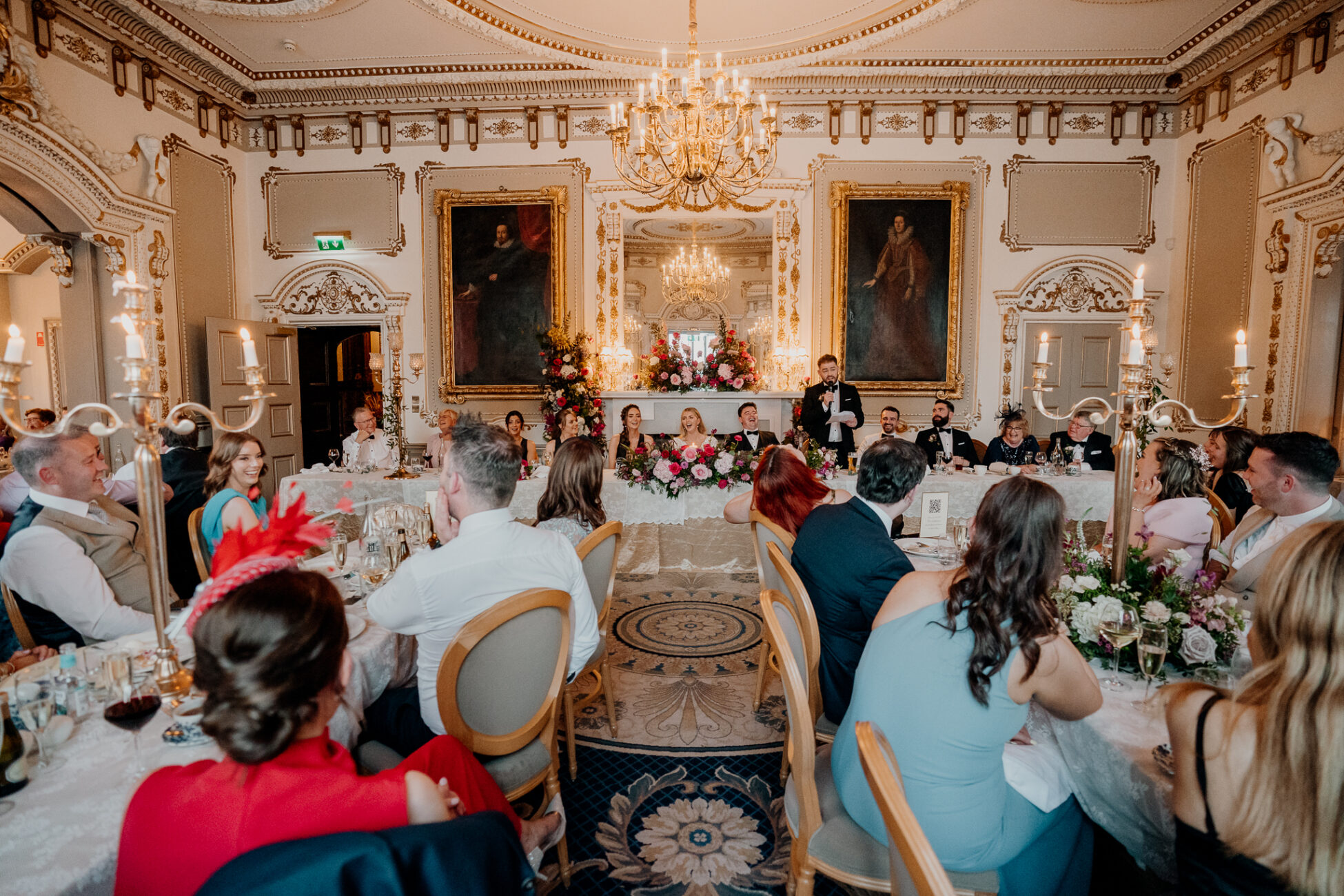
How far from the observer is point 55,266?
6.19 metres

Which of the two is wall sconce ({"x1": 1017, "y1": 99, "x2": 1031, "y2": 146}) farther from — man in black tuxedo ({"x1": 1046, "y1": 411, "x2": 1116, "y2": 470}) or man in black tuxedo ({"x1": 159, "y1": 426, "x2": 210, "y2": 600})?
man in black tuxedo ({"x1": 159, "y1": 426, "x2": 210, "y2": 600})

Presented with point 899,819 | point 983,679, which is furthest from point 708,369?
point 899,819

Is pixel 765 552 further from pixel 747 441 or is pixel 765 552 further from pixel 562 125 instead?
pixel 562 125

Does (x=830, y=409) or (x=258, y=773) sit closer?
(x=258, y=773)

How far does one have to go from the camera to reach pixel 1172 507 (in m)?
2.69

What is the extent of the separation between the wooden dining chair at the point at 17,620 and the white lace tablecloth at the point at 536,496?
266 cm

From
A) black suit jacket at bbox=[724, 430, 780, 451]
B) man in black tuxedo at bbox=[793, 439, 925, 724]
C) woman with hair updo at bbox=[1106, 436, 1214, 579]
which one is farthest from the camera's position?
black suit jacket at bbox=[724, 430, 780, 451]

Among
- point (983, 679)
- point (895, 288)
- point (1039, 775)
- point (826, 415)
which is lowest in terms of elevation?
point (1039, 775)

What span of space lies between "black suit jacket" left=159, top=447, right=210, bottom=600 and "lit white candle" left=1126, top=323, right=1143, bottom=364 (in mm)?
4062

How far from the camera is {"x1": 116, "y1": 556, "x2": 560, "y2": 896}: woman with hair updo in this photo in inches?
37.1

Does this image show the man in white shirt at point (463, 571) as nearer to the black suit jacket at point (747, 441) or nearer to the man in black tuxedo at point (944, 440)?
the black suit jacket at point (747, 441)

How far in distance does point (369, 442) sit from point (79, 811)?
17.8 feet

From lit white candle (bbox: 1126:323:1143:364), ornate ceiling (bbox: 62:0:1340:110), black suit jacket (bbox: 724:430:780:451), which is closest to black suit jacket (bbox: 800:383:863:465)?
black suit jacket (bbox: 724:430:780:451)

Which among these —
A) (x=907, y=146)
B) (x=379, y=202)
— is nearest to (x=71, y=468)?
(x=379, y=202)
